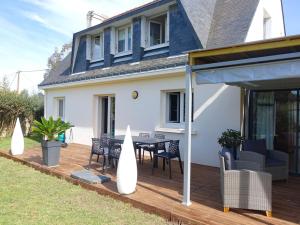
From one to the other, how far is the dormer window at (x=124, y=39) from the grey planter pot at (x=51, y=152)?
6393mm

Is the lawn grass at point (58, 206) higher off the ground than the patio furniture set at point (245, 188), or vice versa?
the patio furniture set at point (245, 188)

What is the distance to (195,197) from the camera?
637cm

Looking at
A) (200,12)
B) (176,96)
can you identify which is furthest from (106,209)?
(200,12)

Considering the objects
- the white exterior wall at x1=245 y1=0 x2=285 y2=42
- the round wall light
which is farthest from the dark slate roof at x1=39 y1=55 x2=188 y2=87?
the white exterior wall at x1=245 y1=0 x2=285 y2=42

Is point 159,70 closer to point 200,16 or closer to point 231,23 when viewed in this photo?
point 200,16

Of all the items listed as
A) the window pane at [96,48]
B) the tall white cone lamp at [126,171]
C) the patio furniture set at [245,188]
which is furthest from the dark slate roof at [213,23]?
the patio furniture set at [245,188]

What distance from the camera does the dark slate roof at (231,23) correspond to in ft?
33.1

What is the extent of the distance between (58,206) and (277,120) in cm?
716

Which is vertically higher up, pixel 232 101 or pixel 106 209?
pixel 232 101

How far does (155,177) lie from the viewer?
8180mm

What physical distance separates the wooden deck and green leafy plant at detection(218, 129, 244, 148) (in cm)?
96

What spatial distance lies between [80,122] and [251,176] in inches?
469

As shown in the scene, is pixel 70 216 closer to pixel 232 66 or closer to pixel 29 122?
pixel 232 66

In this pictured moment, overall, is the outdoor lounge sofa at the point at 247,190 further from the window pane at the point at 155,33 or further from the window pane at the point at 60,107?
the window pane at the point at 60,107
